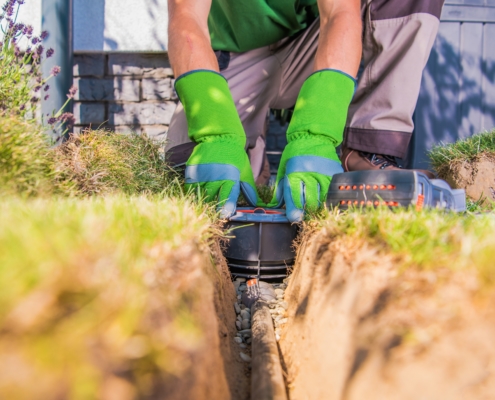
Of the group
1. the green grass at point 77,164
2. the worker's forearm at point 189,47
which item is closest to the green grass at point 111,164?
the green grass at point 77,164

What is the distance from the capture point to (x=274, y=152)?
3988mm

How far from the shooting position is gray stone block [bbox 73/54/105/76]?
3492 mm

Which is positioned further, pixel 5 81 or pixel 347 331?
pixel 5 81

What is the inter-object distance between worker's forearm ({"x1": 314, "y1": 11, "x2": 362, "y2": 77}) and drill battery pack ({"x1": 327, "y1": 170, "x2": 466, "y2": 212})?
660mm

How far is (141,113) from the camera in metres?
3.58

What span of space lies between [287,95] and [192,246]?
2.25m

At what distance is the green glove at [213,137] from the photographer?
1.69 m

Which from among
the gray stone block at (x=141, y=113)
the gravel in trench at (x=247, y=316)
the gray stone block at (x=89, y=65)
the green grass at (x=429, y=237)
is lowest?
the gravel in trench at (x=247, y=316)

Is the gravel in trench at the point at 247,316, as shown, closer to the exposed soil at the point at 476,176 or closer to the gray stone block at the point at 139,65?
the exposed soil at the point at 476,176

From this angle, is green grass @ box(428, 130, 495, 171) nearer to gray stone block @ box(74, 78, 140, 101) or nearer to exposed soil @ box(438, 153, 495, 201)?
exposed soil @ box(438, 153, 495, 201)

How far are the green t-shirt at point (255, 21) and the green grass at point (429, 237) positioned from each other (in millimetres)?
1761

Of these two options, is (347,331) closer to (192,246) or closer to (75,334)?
(192,246)

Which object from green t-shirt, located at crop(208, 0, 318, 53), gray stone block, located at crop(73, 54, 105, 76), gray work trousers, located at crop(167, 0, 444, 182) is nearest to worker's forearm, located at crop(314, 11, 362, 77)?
gray work trousers, located at crop(167, 0, 444, 182)

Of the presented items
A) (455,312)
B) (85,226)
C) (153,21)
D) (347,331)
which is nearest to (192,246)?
(85,226)
